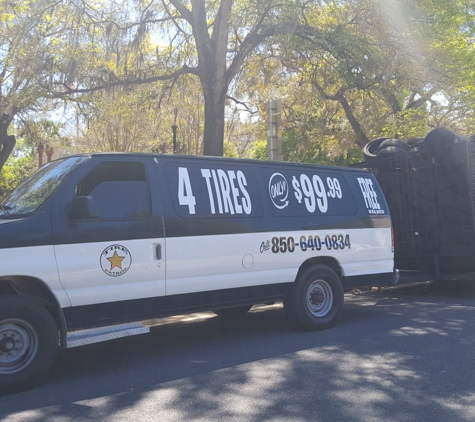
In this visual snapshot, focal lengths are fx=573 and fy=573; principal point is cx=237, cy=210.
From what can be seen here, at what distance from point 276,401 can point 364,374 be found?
1.20 m

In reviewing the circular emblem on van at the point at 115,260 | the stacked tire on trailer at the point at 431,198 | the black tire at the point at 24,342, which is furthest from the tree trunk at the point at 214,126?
the black tire at the point at 24,342

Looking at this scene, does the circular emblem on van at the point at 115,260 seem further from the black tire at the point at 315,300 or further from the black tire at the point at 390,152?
the black tire at the point at 390,152

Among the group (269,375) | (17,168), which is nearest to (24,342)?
(269,375)

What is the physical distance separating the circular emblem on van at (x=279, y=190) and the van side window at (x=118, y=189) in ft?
6.27

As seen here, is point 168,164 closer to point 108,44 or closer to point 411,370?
point 411,370

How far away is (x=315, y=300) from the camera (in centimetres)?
801

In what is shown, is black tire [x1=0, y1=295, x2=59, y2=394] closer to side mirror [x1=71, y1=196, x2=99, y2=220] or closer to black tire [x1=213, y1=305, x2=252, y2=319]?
side mirror [x1=71, y1=196, x2=99, y2=220]

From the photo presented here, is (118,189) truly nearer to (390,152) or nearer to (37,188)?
(37,188)

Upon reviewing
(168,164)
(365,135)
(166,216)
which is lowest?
(166,216)

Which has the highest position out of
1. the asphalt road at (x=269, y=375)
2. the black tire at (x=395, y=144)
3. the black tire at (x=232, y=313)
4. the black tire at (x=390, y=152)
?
the black tire at (x=395, y=144)

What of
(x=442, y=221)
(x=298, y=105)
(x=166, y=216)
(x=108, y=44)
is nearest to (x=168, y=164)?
(x=166, y=216)

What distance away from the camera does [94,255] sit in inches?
228

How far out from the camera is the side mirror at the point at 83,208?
563 centimetres

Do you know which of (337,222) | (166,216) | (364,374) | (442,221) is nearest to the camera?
(364,374)
